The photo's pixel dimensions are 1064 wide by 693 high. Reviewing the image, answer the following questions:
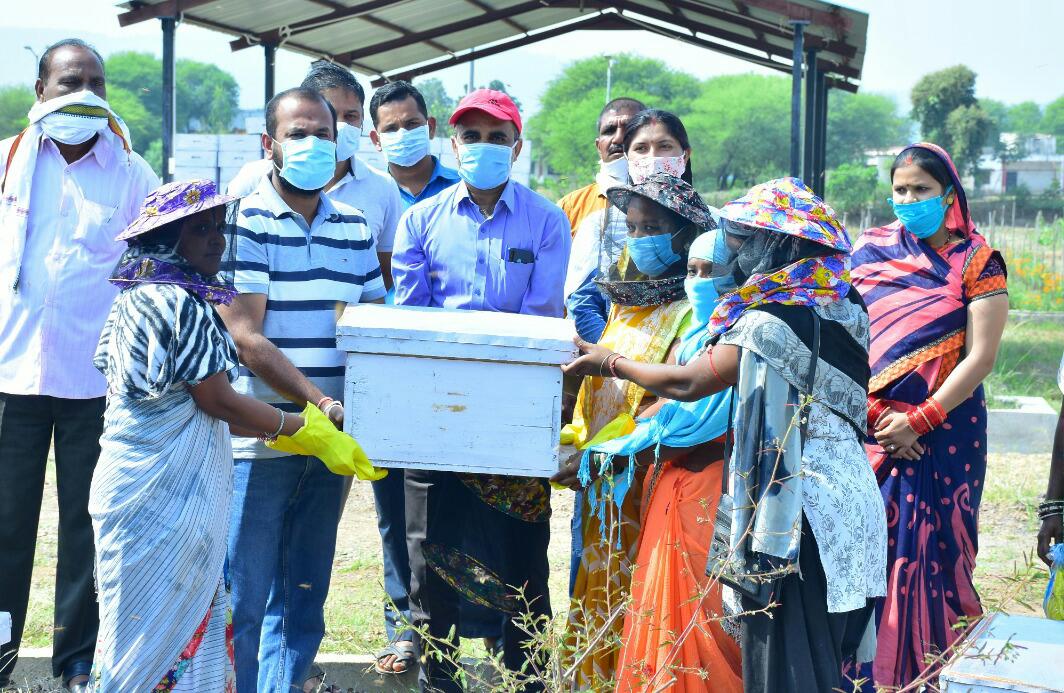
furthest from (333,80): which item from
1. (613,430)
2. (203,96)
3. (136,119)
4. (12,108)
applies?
(203,96)

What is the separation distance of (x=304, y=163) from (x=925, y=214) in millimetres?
2230

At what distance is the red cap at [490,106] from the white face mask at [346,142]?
0.71 m

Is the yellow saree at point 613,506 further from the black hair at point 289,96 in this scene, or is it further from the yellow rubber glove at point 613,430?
the black hair at point 289,96

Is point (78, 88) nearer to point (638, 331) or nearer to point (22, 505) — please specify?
point (22, 505)

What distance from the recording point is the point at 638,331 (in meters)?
3.68

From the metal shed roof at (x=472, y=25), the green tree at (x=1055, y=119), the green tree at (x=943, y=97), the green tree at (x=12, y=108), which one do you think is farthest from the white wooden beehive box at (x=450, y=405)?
the green tree at (x=1055, y=119)

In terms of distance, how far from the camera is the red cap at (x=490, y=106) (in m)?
4.04

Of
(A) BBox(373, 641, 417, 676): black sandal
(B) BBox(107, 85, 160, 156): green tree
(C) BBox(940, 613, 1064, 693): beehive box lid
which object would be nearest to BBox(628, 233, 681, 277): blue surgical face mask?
(C) BBox(940, 613, 1064, 693): beehive box lid

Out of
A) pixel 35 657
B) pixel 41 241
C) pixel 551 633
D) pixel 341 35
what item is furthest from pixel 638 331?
pixel 341 35

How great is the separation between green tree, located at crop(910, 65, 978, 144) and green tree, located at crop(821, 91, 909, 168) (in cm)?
2949

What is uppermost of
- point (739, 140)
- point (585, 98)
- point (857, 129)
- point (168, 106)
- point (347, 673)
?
point (585, 98)

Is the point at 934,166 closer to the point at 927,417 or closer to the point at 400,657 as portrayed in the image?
the point at 927,417

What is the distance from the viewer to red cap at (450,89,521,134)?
404 cm

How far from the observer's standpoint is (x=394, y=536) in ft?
15.4
